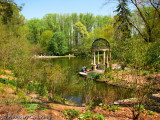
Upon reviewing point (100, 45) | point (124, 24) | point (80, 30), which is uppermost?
point (80, 30)

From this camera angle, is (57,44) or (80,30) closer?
(57,44)

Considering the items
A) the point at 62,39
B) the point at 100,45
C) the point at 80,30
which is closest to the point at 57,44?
the point at 62,39

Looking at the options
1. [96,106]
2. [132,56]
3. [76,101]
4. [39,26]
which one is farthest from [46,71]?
[39,26]

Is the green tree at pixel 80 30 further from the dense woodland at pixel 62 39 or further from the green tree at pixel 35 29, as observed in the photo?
the green tree at pixel 35 29

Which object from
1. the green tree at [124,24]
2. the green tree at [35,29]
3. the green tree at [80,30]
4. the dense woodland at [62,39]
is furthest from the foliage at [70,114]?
the green tree at [35,29]

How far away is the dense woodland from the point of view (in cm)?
629

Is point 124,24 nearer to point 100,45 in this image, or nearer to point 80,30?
point 100,45

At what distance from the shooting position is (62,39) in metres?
45.2

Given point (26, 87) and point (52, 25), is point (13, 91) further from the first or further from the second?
point (52, 25)

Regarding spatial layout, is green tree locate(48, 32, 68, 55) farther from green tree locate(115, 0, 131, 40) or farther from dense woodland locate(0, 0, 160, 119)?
green tree locate(115, 0, 131, 40)

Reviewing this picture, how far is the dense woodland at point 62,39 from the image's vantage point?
A: 629 centimetres

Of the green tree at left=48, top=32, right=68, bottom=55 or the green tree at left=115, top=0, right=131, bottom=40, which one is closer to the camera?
the green tree at left=115, top=0, right=131, bottom=40

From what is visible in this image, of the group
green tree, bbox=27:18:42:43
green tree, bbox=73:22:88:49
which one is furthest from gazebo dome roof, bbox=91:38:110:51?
green tree, bbox=27:18:42:43

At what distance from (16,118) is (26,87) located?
3.98 metres
